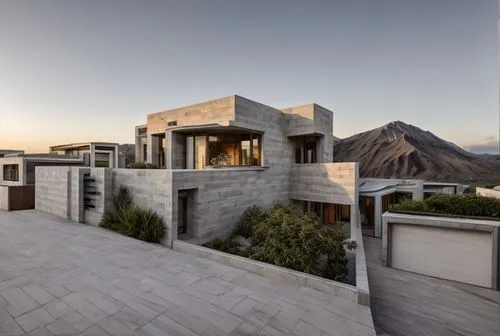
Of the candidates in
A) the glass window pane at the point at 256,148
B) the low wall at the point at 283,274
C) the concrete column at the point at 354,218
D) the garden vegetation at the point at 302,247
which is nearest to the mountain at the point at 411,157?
the concrete column at the point at 354,218

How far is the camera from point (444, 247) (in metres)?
8.46

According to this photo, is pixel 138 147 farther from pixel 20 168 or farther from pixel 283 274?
pixel 283 274

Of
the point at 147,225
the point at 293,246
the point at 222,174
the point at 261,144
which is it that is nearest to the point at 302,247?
the point at 293,246

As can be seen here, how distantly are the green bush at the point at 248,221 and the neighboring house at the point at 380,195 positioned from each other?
7.62 meters

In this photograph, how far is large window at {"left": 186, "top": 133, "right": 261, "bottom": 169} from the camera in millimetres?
13945

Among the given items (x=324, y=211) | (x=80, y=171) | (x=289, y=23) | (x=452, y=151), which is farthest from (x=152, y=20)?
(x=452, y=151)

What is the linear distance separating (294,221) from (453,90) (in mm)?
21708

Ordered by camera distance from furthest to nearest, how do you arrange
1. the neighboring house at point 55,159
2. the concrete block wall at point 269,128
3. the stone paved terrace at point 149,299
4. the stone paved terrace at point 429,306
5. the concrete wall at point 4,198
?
the neighboring house at point 55,159 → the concrete wall at point 4,198 → the concrete block wall at point 269,128 → the stone paved terrace at point 429,306 → the stone paved terrace at point 149,299

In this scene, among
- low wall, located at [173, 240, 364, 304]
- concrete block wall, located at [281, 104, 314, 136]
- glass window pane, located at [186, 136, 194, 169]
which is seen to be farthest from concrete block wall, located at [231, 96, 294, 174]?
low wall, located at [173, 240, 364, 304]

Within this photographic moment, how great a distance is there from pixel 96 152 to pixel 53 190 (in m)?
11.7

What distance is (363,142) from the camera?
A: 6569 cm

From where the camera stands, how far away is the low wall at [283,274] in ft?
16.7

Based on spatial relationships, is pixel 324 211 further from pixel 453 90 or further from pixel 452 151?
pixel 452 151

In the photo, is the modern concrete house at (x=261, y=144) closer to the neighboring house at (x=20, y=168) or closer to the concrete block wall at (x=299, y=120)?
the concrete block wall at (x=299, y=120)
